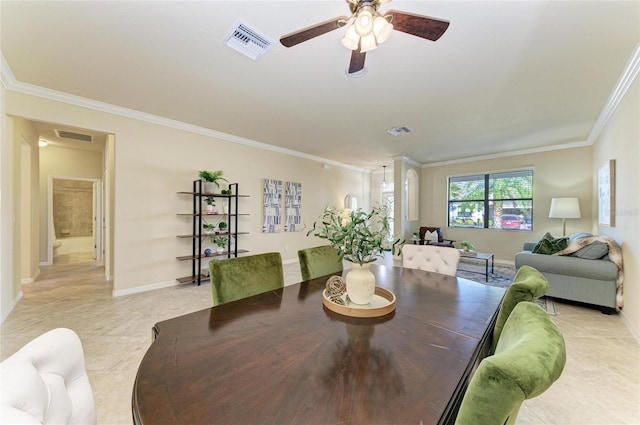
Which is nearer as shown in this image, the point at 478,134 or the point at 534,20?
the point at 534,20

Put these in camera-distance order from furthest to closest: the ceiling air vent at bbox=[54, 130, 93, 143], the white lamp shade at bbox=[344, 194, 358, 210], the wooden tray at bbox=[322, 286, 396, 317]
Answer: the white lamp shade at bbox=[344, 194, 358, 210] < the ceiling air vent at bbox=[54, 130, 93, 143] < the wooden tray at bbox=[322, 286, 396, 317]

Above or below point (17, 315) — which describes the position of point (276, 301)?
above

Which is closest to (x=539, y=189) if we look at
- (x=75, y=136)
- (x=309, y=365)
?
(x=309, y=365)

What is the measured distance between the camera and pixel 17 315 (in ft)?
9.11

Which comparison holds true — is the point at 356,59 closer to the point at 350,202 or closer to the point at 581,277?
the point at 581,277

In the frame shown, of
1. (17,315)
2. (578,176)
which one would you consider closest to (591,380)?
(578,176)

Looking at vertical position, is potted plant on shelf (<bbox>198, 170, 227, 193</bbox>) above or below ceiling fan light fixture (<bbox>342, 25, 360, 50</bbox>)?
below

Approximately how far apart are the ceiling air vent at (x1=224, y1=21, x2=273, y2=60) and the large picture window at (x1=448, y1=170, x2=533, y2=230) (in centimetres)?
592

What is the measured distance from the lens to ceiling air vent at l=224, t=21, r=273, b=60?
1.98 meters

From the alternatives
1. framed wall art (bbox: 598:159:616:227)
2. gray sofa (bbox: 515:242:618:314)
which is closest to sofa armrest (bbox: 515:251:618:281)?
gray sofa (bbox: 515:242:618:314)

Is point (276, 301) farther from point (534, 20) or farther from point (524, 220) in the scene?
point (524, 220)

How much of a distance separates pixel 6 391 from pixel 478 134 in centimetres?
540

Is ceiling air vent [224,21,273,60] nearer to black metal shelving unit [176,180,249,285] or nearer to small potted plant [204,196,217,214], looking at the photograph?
black metal shelving unit [176,180,249,285]

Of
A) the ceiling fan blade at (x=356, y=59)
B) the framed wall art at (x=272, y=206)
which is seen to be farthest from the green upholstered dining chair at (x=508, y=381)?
the framed wall art at (x=272, y=206)
